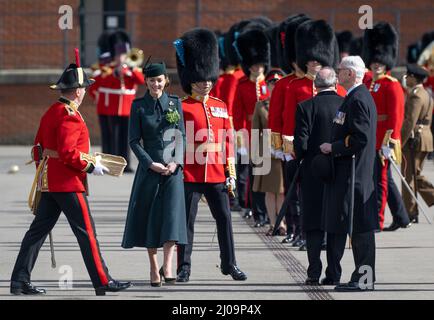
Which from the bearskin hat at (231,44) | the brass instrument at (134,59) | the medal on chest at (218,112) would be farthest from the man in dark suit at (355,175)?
the brass instrument at (134,59)

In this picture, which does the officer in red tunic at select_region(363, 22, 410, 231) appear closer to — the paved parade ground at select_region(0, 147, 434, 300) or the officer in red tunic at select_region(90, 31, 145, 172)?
the paved parade ground at select_region(0, 147, 434, 300)

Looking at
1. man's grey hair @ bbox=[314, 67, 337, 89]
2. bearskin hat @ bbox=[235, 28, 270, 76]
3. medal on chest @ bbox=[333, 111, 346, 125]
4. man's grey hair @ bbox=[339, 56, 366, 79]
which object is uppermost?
man's grey hair @ bbox=[339, 56, 366, 79]

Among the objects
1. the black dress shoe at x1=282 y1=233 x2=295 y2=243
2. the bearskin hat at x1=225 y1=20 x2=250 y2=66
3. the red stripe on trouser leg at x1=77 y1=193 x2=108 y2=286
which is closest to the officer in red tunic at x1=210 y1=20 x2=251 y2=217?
the bearskin hat at x1=225 y1=20 x2=250 y2=66

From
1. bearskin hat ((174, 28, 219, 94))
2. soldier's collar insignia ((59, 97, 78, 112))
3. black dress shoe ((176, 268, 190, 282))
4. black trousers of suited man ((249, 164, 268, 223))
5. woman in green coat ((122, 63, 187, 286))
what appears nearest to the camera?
soldier's collar insignia ((59, 97, 78, 112))

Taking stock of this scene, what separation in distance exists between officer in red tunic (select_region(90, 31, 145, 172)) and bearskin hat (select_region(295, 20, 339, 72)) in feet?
25.5

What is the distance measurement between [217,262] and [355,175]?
191 cm

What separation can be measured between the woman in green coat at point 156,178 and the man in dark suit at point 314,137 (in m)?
0.92

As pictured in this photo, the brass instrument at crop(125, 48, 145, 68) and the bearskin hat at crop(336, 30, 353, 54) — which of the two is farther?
the brass instrument at crop(125, 48, 145, 68)

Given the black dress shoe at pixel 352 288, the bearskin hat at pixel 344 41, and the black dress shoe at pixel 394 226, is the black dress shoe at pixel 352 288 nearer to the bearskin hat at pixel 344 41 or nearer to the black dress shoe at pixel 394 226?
the black dress shoe at pixel 394 226

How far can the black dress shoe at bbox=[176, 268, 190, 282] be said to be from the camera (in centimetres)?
1060

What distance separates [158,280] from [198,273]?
818mm

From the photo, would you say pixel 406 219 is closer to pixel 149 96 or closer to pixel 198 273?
pixel 198 273
